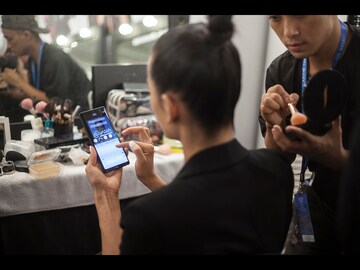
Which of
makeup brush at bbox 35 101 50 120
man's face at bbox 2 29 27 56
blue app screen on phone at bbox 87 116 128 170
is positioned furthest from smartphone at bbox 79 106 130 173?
man's face at bbox 2 29 27 56

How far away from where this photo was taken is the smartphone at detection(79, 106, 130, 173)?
118 centimetres

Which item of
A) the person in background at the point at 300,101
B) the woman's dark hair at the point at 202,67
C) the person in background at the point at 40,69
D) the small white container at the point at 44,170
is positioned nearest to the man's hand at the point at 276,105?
the person in background at the point at 300,101

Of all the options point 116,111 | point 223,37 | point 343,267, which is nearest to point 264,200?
point 343,267

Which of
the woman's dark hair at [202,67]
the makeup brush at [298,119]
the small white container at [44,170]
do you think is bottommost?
the small white container at [44,170]

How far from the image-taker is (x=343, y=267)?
0.80 metres

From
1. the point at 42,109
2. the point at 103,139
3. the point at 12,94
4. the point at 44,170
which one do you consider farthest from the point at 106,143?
the point at 12,94

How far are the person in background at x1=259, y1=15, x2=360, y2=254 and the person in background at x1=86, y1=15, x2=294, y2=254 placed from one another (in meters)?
0.15

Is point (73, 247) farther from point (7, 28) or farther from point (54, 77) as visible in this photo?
→ point (7, 28)

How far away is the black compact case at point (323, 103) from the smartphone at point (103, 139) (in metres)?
0.54

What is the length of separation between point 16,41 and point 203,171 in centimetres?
162

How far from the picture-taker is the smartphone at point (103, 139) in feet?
3.86

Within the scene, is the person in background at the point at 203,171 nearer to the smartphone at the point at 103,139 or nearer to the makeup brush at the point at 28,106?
the smartphone at the point at 103,139

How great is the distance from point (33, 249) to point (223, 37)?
1567 mm

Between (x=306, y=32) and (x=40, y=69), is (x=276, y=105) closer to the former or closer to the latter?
(x=306, y=32)
